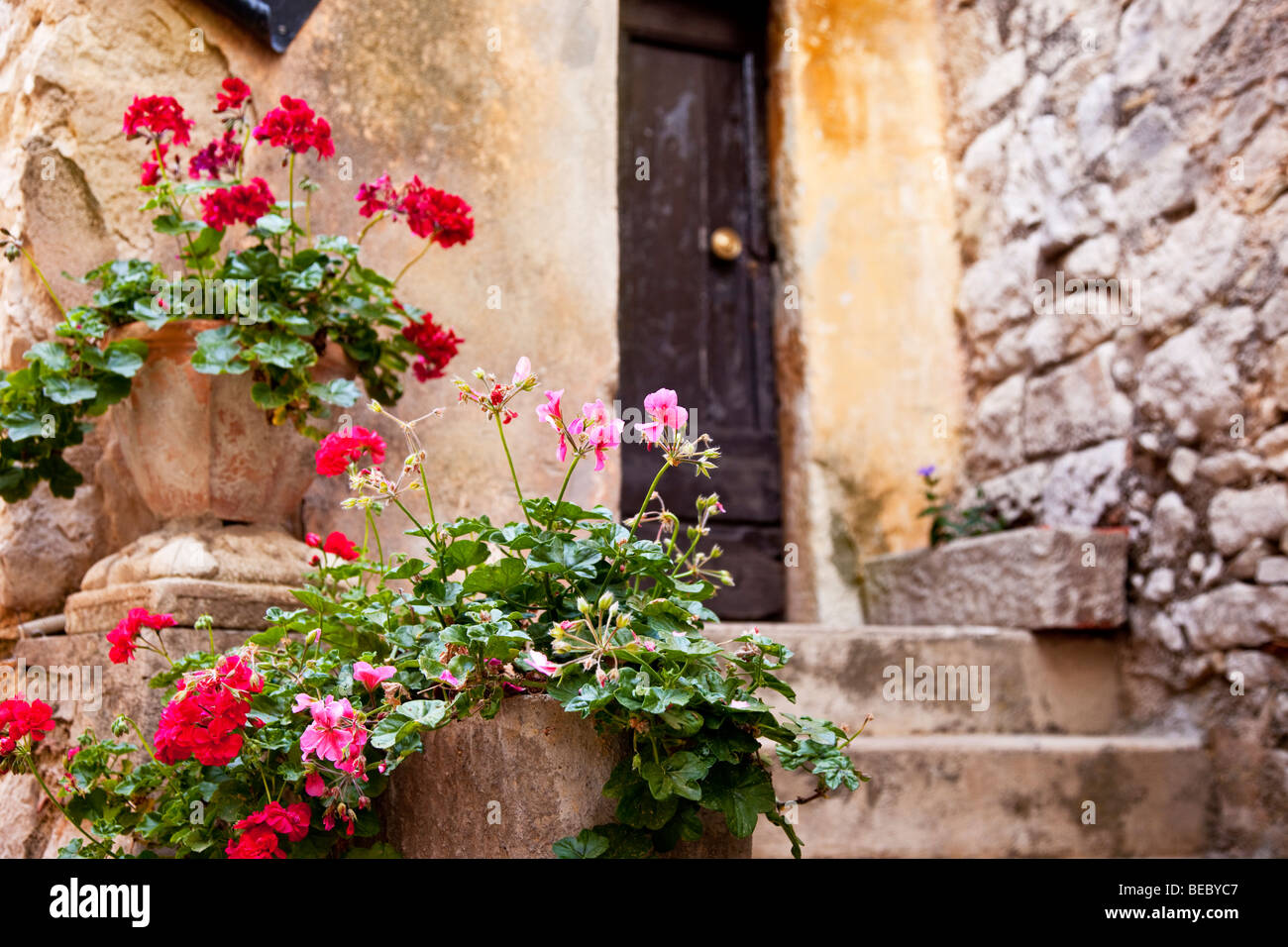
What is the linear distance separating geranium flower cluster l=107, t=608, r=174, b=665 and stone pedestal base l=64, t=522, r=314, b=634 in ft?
0.63

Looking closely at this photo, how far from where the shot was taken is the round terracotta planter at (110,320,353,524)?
191 cm

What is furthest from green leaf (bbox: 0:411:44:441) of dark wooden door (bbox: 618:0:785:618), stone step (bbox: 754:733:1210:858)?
dark wooden door (bbox: 618:0:785:618)

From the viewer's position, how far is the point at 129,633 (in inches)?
61.0

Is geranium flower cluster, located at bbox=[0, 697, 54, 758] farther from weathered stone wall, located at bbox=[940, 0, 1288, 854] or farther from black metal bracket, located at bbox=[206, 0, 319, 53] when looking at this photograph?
weathered stone wall, located at bbox=[940, 0, 1288, 854]

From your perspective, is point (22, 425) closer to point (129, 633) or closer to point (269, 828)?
point (129, 633)

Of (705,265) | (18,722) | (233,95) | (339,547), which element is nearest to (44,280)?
(233,95)

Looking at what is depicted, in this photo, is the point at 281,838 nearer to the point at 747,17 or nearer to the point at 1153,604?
the point at 1153,604

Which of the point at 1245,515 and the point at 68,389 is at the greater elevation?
the point at 68,389

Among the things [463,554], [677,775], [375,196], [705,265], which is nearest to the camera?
[677,775]

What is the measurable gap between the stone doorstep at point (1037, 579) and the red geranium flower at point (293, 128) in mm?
2061

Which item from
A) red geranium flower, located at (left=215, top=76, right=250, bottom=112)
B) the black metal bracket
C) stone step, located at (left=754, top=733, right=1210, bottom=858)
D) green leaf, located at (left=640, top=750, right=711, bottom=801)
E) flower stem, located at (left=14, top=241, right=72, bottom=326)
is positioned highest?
the black metal bracket

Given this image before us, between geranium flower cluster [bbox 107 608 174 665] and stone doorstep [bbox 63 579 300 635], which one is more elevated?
stone doorstep [bbox 63 579 300 635]

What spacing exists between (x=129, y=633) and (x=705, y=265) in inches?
107

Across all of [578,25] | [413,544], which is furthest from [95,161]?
[578,25]
